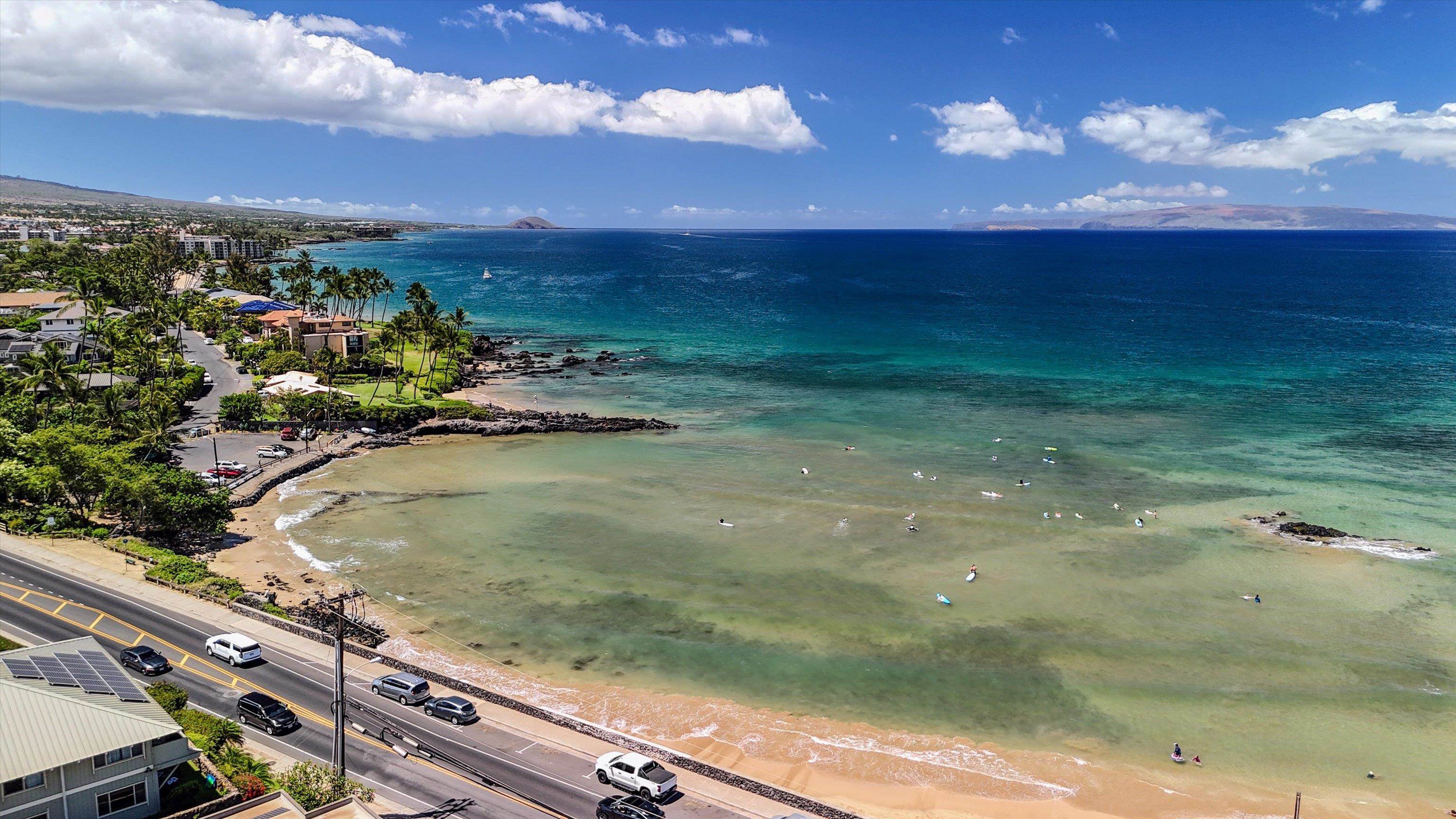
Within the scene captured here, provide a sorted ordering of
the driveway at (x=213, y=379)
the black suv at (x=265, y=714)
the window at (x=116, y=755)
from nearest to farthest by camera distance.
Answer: the window at (x=116, y=755) → the black suv at (x=265, y=714) → the driveway at (x=213, y=379)

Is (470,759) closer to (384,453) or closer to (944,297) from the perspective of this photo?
(384,453)

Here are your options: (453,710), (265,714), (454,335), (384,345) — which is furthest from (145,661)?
(384,345)

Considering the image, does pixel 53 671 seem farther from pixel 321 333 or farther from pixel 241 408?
pixel 321 333

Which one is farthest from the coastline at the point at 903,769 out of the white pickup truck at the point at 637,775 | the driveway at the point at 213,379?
the driveway at the point at 213,379

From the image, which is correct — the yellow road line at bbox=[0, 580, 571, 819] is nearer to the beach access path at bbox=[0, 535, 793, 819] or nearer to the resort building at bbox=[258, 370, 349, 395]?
the beach access path at bbox=[0, 535, 793, 819]

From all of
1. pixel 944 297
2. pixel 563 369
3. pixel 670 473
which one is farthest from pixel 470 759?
pixel 944 297

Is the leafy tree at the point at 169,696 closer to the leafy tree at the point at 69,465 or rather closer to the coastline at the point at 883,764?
the coastline at the point at 883,764
